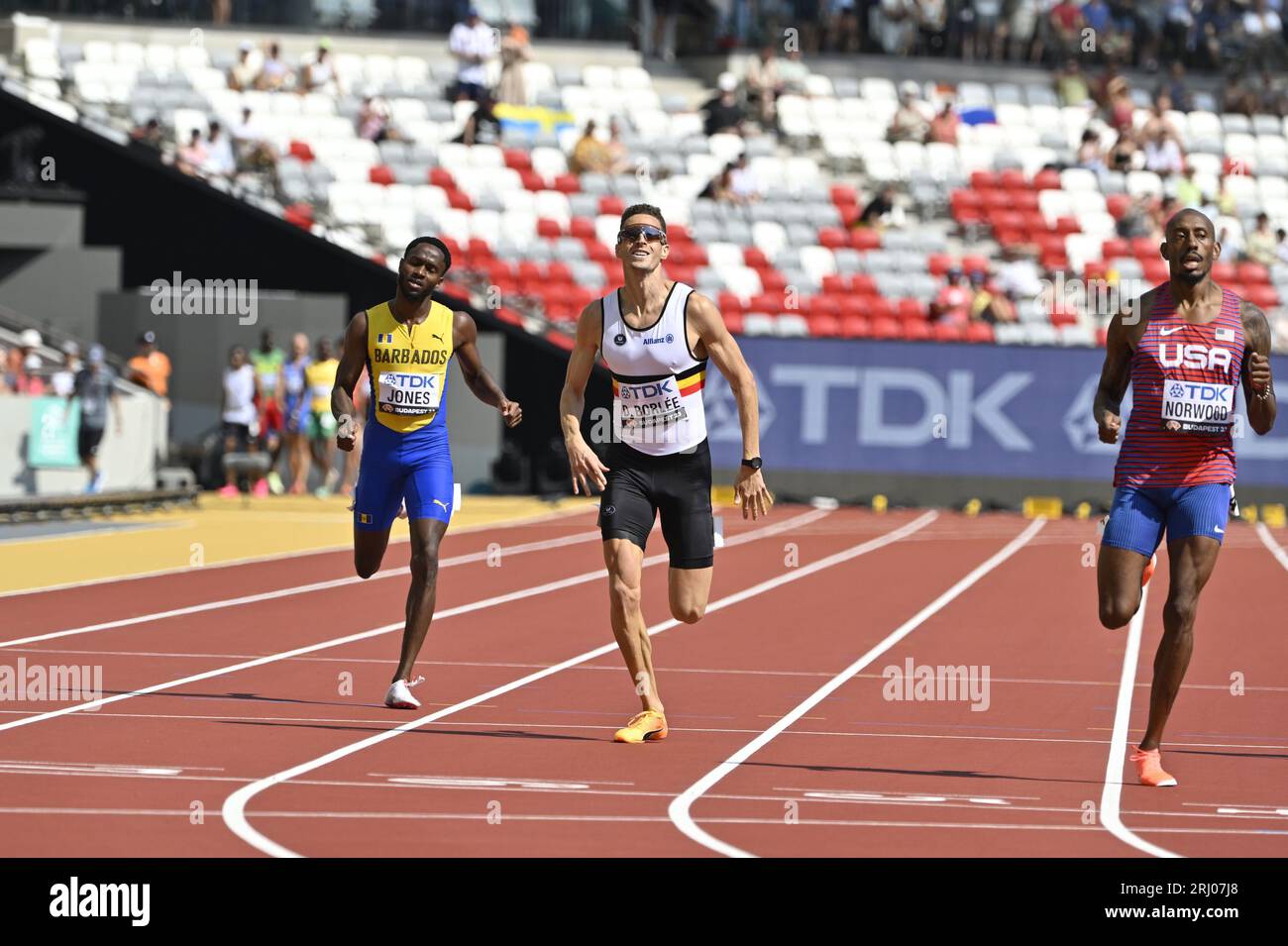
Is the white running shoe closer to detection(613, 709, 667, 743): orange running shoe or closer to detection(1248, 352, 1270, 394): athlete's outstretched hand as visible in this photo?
detection(613, 709, 667, 743): orange running shoe

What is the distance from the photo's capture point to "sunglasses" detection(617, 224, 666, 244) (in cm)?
978

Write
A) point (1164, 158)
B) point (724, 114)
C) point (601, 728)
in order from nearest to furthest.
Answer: point (601, 728)
point (724, 114)
point (1164, 158)

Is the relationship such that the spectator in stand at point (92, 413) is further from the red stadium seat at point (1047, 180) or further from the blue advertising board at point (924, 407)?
the red stadium seat at point (1047, 180)

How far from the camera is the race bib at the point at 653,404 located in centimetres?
998

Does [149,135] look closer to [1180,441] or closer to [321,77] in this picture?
[321,77]

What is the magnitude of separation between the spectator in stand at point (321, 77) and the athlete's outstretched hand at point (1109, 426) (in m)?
26.1

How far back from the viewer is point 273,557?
19.7 metres

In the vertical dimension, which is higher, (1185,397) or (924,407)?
(1185,397)

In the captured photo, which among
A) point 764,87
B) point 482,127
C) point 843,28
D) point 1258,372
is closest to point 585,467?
point 1258,372

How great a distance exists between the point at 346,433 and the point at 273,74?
78.3ft

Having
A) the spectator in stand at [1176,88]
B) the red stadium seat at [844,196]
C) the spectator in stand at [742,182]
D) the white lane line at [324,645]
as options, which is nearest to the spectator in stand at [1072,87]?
the spectator in stand at [1176,88]

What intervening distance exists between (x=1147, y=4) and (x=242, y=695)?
102ft

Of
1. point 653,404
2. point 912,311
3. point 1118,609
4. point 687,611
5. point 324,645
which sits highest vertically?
point 653,404
